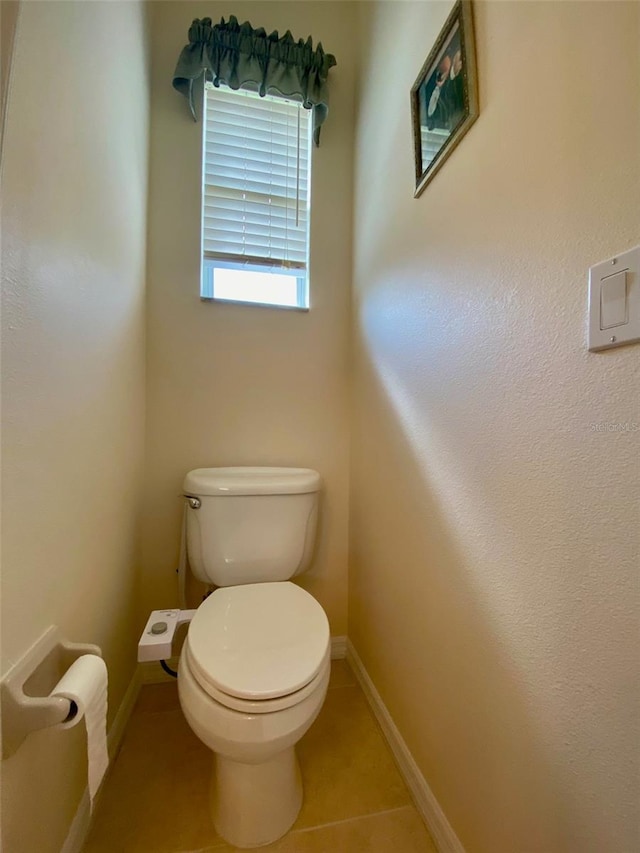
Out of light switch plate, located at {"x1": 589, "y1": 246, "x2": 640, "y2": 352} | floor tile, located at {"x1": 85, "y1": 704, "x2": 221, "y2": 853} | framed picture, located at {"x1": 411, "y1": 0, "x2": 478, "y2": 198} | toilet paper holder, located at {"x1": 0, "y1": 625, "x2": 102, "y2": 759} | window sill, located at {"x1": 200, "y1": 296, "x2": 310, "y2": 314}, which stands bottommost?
floor tile, located at {"x1": 85, "y1": 704, "x2": 221, "y2": 853}

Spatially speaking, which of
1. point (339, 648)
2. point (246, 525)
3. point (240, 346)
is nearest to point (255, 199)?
point (240, 346)

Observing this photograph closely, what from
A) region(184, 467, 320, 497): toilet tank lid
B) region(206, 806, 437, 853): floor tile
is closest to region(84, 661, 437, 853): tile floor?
region(206, 806, 437, 853): floor tile

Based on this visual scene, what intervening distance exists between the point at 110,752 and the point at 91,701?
0.62 meters

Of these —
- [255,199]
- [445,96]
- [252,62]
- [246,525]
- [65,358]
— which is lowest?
[246,525]

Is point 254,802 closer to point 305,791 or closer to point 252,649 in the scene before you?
point 305,791

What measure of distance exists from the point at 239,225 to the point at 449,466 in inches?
50.6

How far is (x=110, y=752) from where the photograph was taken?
3.37 feet

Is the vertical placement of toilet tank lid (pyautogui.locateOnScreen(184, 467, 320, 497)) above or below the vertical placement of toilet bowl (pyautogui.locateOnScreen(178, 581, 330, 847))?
above

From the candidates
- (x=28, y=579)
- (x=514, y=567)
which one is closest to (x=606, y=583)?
(x=514, y=567)

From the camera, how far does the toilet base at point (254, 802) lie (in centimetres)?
84

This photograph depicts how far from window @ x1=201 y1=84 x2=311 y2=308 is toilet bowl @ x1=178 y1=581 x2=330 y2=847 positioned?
1.11 metres

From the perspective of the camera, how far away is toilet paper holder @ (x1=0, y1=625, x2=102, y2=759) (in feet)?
1.79

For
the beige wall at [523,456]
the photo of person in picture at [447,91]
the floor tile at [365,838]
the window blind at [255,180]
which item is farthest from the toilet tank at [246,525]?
the photo of person in picture at [447,91]

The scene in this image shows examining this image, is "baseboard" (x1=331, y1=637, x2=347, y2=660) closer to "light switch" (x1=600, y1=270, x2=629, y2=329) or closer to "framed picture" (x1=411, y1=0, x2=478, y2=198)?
"light switch" (x1=600, y1=270, x2=629, y2=329)
